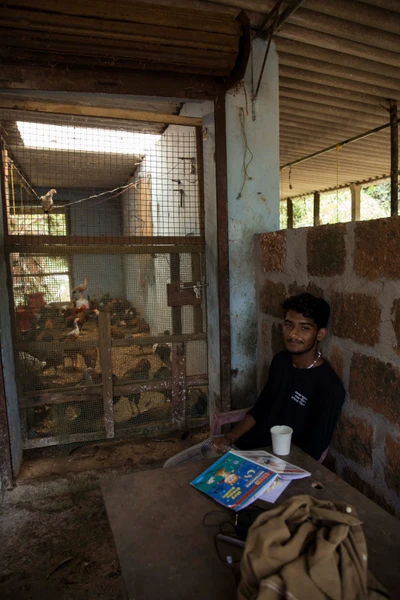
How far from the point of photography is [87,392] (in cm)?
330

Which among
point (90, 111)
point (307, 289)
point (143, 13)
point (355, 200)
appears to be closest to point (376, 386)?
point (307, 289)

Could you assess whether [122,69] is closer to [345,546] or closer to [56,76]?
[56,76]

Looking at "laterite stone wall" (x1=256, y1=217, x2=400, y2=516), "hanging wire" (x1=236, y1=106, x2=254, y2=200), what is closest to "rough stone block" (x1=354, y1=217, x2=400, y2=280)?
"laterite stone wall" (x1=256, y1=217, x2=400, y2=516)

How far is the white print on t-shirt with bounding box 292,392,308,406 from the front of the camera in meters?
2.21

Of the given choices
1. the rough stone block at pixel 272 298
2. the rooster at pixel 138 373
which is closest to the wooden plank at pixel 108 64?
the rough stone block at pixel 272 298

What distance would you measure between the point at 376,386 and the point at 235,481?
91 centimetres

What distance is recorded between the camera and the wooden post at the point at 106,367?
3287 millimetres

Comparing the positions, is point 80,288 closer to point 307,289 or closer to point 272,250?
point 272,250

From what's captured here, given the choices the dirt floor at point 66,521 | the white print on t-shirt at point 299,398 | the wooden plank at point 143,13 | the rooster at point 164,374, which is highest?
the wooden plank at point 143,13

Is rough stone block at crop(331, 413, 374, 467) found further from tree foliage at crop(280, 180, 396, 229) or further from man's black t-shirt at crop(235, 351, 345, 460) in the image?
tree foliage at crop(280, 180, 396, 229)

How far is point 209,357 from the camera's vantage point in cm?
353

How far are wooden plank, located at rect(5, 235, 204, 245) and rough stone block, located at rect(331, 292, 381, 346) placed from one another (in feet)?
4.74

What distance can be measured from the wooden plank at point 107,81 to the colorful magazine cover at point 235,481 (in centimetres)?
242

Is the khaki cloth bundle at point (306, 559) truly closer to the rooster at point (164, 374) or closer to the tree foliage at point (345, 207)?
the rooster at point (164, 374)
